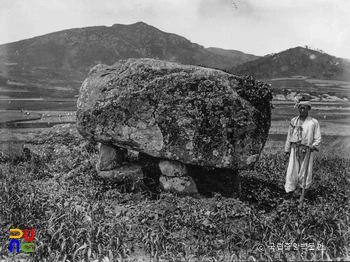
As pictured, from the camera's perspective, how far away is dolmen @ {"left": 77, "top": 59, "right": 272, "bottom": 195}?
7980 mm

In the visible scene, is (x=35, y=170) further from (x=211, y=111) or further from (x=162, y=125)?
(x=211, y=111)

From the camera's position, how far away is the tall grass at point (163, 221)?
545cm

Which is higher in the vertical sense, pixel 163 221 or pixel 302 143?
pixel 302 143

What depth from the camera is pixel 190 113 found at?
26.2ft

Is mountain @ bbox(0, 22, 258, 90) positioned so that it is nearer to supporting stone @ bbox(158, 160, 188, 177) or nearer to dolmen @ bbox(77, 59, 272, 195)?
dolmen @ bbox(77, 59, 272, 195)

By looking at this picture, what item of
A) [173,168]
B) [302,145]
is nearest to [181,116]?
[173,168]

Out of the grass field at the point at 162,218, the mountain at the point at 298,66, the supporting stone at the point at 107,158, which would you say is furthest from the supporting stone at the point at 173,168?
the mountain at the point at 298,66

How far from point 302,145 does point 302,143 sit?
7 cm

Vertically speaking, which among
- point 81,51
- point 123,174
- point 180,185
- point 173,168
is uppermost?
point 81,51

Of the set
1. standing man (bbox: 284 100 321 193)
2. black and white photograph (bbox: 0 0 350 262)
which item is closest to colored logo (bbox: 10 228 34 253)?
black and white photograph (bbox: 0 0 350 262)

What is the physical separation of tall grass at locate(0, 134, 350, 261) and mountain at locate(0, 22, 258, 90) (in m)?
8.68

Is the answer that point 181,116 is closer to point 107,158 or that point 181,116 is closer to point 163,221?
point 107,158

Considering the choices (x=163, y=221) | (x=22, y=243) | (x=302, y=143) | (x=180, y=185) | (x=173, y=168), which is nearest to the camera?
(x=22, y=243)

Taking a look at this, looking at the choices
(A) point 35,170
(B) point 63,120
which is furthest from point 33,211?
(B) point 63,120
